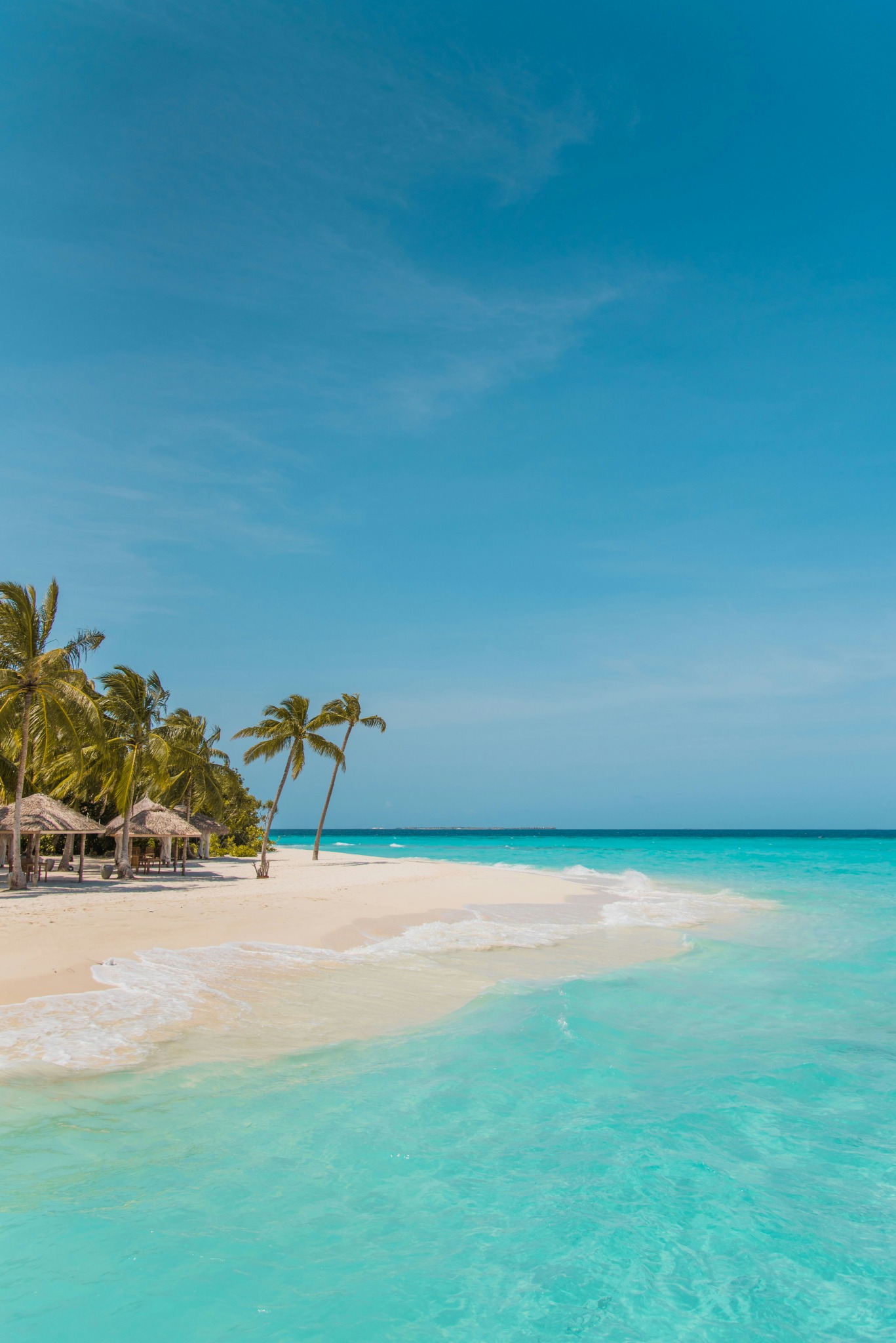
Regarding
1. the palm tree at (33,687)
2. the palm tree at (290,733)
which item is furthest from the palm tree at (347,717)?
the palm tree at (33,687)

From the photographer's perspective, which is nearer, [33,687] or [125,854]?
[33,687]

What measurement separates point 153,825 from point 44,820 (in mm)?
4943

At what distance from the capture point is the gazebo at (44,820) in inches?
829

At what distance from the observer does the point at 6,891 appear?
2003cm

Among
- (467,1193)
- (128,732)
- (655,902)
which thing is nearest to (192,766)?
(128,732)

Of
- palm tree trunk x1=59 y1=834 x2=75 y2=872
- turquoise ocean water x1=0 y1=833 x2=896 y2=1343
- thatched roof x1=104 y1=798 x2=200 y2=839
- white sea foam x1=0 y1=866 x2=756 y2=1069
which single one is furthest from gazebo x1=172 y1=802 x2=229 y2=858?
turquoise ocean water x1=0 y1=833 x2=896 y2=1343

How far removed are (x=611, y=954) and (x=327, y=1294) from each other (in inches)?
438

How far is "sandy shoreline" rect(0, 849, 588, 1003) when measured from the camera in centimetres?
1135

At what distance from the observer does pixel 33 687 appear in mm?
19625

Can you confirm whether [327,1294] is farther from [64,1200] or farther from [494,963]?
[494,963]

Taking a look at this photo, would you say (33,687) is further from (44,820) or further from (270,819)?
(270,819)

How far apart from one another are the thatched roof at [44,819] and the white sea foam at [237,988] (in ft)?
35.4

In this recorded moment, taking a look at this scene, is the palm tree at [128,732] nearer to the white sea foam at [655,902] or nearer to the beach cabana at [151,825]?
the beach cabana at [151,825]

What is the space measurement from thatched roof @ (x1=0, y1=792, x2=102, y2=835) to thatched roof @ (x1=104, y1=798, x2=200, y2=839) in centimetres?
242
